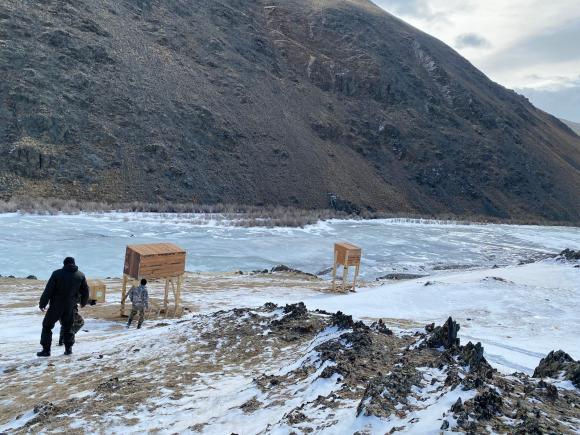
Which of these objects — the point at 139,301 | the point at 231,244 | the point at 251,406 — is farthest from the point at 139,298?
the point at 231,244

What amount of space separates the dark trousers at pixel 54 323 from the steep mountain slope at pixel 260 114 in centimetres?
3287

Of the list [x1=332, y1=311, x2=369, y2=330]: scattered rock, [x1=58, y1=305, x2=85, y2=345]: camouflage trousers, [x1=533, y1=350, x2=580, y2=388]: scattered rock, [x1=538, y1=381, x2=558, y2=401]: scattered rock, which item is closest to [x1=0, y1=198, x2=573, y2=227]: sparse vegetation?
[x1=58, y1=305, x2=85, y2=345]: camouflage trousers

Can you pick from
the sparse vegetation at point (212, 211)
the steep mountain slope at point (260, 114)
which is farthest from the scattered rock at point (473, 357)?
the steep mountain slope at point (260, 114)

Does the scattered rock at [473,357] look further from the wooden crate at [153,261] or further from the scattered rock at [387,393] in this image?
the wooden crate at [153,261]

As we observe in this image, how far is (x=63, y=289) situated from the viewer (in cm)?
870

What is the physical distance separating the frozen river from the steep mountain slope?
10.5 m

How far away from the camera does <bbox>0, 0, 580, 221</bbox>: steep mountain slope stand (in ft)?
143

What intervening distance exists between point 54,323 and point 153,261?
3.70 metres

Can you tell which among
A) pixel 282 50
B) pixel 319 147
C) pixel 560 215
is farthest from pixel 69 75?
pixel 560 215

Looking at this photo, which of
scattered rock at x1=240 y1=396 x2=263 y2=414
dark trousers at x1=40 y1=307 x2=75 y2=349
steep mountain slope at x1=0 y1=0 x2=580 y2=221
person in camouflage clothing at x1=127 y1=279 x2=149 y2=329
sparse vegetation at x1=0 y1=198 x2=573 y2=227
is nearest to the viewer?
scattered rock at x1=240 y1=396 x2=263 y2=414

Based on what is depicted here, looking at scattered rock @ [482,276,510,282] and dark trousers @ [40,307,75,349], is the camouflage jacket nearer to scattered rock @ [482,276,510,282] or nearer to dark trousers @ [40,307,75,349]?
dark trousers @ [40,307,75,349]

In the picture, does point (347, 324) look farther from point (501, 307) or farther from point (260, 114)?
point (260, 114)

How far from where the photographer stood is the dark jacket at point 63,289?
859 cm

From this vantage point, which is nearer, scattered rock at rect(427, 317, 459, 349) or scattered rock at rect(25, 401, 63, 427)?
scattered rock at rect(25, 401, 63, 427)
